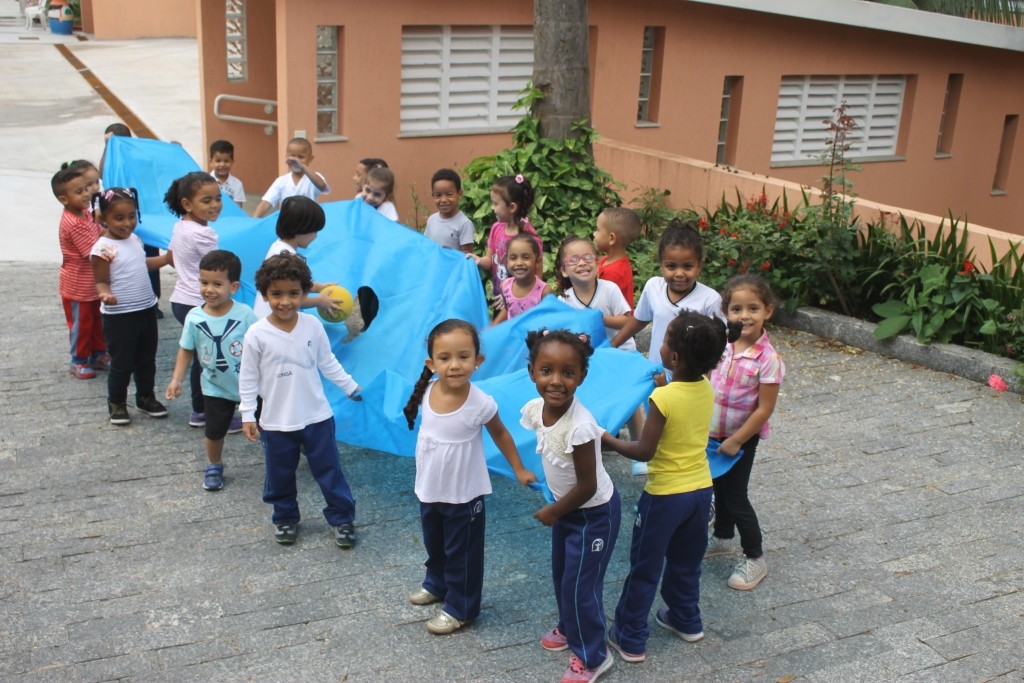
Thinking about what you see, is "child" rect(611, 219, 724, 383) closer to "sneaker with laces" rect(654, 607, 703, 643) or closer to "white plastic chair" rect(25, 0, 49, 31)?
"sneaker with laces" rect(654, 607, 703, 643)

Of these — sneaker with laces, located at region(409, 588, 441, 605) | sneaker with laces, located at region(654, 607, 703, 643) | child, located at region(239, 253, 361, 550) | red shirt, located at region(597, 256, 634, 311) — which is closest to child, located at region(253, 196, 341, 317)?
child, located at region(239, 253, 361, 550)

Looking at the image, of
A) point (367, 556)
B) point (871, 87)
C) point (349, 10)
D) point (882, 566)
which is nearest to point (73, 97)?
point (349, 10)

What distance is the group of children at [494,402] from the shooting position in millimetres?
4148

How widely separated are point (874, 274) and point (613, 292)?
3.39m

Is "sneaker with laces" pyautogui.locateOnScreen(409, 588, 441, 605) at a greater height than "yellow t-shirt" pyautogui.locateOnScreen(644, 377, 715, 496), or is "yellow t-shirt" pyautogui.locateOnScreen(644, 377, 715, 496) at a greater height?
"yellow t-shirt" pyautogui.locateOnScreen(644, 377, 715, 496)

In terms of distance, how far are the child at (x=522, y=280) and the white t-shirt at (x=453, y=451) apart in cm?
153

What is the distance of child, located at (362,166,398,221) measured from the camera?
7574mm

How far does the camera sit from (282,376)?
5.02 meters

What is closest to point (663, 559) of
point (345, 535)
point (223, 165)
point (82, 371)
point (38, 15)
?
point (345, 535)

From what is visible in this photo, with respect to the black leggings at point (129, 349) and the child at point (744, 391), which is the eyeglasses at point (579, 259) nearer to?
the child at point (744, 391)

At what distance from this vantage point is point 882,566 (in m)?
5.15

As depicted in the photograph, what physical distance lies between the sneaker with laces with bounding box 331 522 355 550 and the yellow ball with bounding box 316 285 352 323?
1.38m

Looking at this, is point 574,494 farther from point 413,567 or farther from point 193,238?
point 193,238

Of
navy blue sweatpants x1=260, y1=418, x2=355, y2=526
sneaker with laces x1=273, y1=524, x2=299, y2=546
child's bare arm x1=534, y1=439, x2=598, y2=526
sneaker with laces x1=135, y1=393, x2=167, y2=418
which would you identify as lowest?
sneaker with laces x1=273, y1=524, x2=299, y2=546
